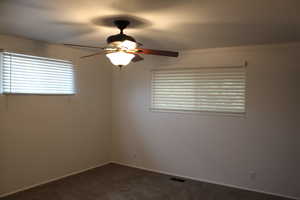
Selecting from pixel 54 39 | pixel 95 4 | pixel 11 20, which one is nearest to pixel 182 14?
pixel 95 4

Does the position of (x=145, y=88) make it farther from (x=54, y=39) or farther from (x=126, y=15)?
(x=126, y=15)

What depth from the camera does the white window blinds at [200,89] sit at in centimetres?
411

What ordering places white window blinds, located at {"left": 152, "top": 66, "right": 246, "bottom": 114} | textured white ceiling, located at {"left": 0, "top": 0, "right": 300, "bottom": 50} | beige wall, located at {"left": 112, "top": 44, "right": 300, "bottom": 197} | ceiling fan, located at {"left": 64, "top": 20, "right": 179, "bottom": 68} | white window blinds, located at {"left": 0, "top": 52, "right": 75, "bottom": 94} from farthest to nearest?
1. white window blinds, located at {"left": 152, "top": 66, "right": 246, "bottom": 114}
2. beige wall, located at {"left": 112, "top": 44, "right": 300, "bottom": 197}
3. white window blinds, located at {"left": 0, "top": 52, "right": 75, "bottom": 94}
4. ceiling fan, located at {"left": 64, "top": 20, "right": 179, "bottom": 68}
5. textured white ceiling, located at {"left": 0, "top": 0, "right": 300, "bottom": 50}

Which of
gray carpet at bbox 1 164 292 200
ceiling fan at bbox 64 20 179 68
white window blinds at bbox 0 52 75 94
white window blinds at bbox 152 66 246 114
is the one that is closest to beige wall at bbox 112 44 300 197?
white window blinds at bbox 152 66 246 114

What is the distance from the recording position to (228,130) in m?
4.14

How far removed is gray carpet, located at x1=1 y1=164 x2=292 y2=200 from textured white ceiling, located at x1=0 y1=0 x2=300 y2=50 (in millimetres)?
2271

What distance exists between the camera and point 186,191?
387 centimetres

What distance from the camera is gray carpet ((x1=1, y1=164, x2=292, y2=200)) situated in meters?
3.62

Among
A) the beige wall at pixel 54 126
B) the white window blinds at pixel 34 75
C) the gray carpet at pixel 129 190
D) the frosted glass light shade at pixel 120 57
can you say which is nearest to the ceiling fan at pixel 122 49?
the frosted glass light shade at pixel 120 57

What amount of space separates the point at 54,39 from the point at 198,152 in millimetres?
2990

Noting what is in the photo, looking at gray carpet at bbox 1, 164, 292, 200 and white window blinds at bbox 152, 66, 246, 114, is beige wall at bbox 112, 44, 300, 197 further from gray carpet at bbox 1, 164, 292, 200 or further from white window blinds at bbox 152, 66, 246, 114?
gray carpet at bbox 1, 164, 292, 200

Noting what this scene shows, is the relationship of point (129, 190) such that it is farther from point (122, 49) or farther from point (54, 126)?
point (122, 49)

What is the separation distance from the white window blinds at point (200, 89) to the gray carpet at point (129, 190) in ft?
4.19

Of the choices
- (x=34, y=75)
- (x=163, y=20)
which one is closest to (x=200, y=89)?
(x=163, y=20)
